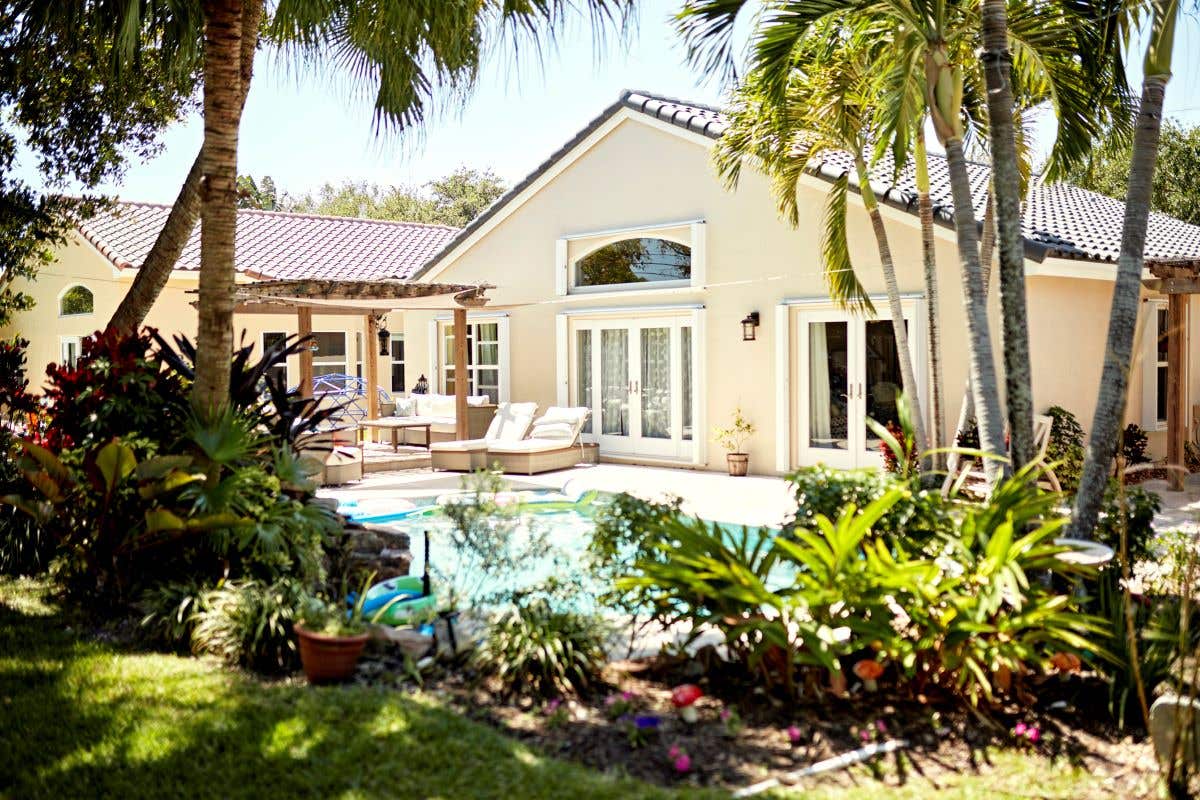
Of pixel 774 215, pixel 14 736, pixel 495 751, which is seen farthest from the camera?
pixel 774 215

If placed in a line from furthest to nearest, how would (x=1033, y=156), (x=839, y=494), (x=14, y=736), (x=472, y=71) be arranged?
(x=1033, y=156), (x=472, y=71), (x=839, y=494), (x=14, y=736)

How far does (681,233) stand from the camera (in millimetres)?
15711

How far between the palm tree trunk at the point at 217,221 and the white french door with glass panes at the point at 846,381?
28.7ft

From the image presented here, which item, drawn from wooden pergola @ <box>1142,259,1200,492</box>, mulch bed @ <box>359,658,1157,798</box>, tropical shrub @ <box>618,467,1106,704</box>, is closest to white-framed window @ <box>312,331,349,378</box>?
wooden pergola @ <box>1142,259,1200,492</box>

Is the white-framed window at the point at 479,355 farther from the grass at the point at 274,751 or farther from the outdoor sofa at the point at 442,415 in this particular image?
the grass at the point at 274,751

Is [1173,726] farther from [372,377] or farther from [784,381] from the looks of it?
[372,377]

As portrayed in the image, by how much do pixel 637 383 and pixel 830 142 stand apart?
6094 millimetres

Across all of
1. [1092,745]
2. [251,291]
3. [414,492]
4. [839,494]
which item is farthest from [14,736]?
[251,291]

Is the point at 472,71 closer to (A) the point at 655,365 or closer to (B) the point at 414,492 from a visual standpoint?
(B) the point at 414,492

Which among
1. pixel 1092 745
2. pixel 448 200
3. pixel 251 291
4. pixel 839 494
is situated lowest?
pixel 1092 745

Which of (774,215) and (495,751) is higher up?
(774,215)

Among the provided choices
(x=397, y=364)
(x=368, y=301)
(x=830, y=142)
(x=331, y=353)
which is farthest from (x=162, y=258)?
(x=397, y=364)

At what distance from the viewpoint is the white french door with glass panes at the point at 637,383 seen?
1595 cm

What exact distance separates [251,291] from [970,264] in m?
11.7
